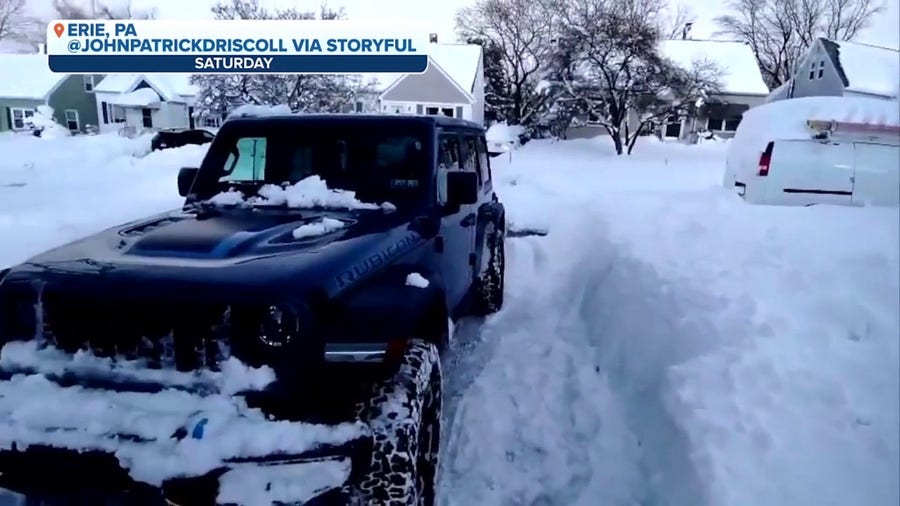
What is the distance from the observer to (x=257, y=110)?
3.84 m

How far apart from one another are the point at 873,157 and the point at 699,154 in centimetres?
250

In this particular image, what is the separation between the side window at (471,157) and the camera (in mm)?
4560

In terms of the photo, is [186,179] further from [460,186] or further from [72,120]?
[460,186]

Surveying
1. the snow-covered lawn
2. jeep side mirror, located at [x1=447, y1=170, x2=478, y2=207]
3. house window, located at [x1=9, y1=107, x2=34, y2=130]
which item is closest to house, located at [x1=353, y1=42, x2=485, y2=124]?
jeep side mirror, located at [x1=447, y1=170, x2=478, y2=207]

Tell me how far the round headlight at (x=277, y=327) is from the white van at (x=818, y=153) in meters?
2.59

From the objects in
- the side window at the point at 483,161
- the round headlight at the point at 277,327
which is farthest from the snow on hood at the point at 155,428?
the side window at the point at 483,161

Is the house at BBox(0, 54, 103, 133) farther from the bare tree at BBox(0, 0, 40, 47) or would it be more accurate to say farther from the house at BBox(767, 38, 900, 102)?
the house at BBox(767, 38, 900, 102)

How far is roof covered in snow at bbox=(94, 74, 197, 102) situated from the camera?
305cm

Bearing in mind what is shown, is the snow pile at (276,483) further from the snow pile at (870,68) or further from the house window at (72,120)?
the snow pile at (870,68)

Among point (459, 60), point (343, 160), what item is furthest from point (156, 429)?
point (459, 60)

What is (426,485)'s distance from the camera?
2498mm

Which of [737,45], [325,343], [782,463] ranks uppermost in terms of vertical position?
[737,45]

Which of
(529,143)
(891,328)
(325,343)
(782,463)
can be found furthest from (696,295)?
(529,143)

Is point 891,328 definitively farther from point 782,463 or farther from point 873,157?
point 782,463
